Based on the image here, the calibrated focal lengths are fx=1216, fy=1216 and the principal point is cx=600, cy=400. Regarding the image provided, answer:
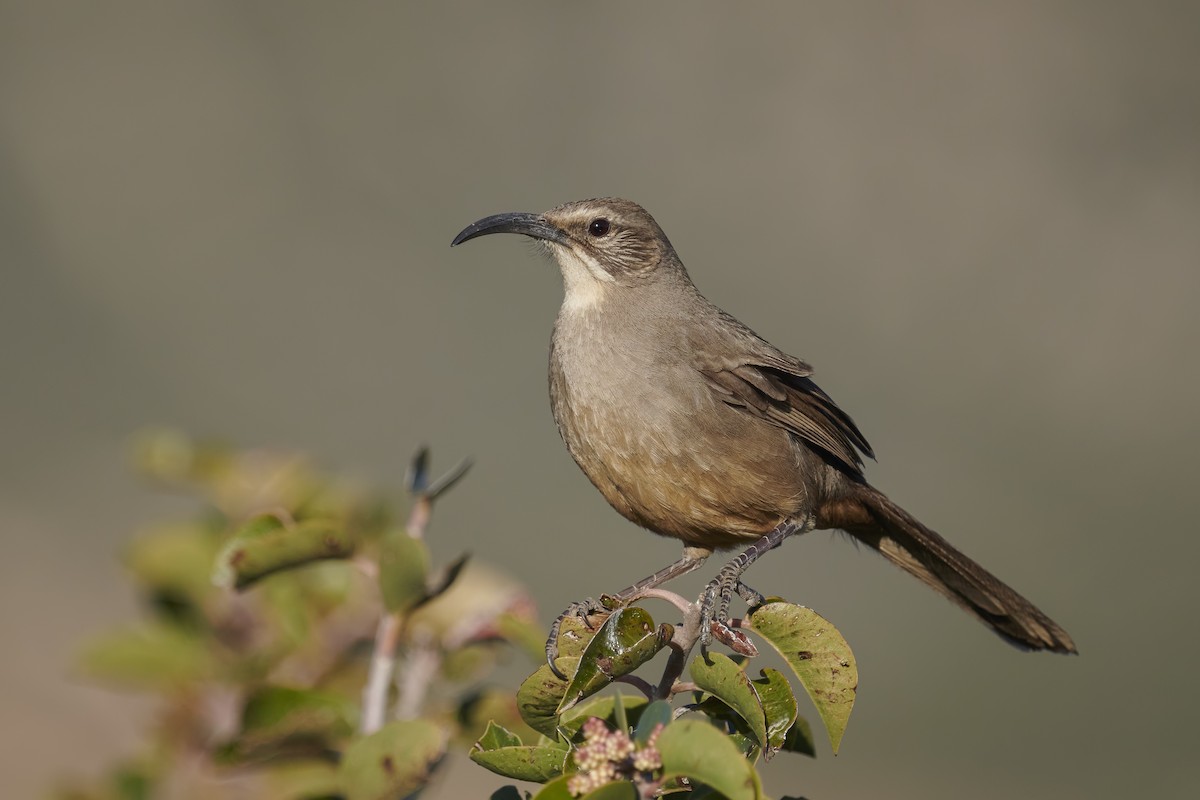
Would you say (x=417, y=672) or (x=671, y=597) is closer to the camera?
(x=671, y=597)

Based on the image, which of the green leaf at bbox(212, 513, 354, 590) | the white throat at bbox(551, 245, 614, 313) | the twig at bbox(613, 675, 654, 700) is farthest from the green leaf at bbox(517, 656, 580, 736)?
the white throat at bbox(551, 245, 614, 313)

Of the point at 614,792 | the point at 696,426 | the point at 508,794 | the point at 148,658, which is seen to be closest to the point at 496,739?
the point at 508,794

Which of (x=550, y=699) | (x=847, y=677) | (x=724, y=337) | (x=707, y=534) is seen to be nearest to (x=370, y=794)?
(x=550, y=699)

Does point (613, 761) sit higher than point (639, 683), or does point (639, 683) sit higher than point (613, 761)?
Answer: point (639, 683)

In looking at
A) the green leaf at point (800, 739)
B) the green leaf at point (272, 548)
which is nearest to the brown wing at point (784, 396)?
the green leaf at point (800, 739)

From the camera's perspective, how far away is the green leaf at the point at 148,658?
3029 mm

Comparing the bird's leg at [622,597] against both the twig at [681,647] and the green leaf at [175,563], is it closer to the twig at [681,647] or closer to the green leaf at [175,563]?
the twig at [681,647]

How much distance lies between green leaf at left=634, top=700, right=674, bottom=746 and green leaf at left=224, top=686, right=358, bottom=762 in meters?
0.96

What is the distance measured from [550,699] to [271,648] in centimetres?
110

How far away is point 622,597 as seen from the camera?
9.79 feet

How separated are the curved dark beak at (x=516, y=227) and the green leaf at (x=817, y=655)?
2225 millimetres

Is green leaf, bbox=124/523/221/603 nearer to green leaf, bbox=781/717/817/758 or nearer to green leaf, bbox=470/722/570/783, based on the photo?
green leaf, bbox=470/722/570/783

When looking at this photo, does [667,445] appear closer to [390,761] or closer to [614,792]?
[390,761]

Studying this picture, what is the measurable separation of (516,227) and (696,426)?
108 centimetres
